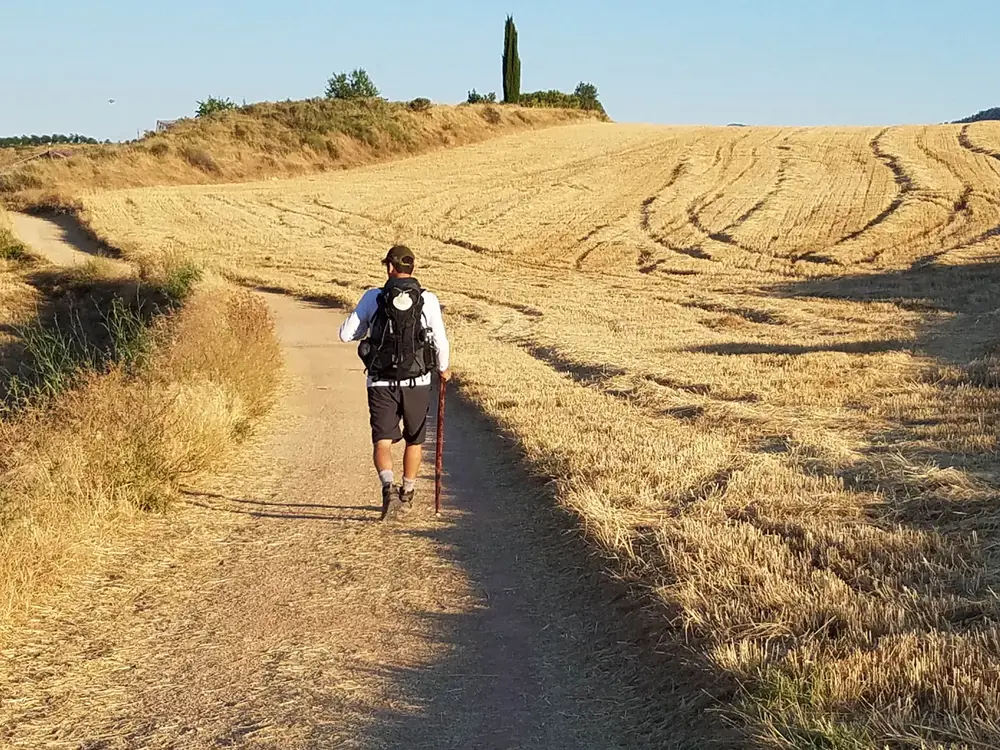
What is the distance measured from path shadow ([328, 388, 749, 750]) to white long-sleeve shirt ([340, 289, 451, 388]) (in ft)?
3.83

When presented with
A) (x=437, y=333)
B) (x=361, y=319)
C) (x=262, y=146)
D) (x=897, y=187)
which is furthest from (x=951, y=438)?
(x=262, y=146)

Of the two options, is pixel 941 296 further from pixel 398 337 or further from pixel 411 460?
pixel 398 337

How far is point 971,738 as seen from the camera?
10.7 feet

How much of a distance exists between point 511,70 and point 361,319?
74697mm

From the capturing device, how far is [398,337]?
684cm

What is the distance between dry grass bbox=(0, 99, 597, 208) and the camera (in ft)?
146

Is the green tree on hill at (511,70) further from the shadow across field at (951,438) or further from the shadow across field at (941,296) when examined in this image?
the shadow across field at (951,438)

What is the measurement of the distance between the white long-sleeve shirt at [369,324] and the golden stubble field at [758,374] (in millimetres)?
1267

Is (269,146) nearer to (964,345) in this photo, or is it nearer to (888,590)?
(964,345)

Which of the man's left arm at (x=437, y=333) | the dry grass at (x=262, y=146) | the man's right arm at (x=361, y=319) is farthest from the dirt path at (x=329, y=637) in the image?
the dry grass at (x=262, y=146)

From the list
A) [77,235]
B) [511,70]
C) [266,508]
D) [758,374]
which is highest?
[511,70]

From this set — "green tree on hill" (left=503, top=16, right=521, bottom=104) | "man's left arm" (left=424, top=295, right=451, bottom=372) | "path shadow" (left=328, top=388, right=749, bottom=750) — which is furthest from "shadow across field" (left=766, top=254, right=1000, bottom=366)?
"green tree on hill" (left=503, top=16, right=521, bottom=104)

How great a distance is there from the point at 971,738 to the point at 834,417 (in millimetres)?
6322

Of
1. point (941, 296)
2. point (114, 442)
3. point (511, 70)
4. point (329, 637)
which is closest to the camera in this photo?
point (329, 637)
